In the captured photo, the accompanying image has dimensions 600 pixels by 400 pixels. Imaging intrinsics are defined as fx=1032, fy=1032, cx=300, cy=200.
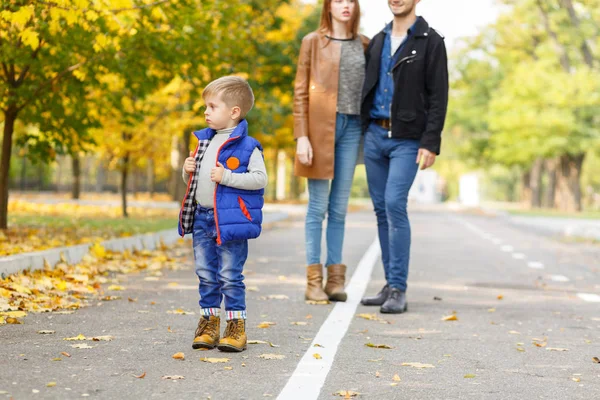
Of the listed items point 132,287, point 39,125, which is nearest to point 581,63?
point 39,125

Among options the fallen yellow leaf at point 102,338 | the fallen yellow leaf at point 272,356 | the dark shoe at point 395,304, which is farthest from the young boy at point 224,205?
the dark shoe at point 395,304

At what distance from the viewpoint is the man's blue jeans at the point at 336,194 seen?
24.7ft

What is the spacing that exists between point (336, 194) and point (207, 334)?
2.49m

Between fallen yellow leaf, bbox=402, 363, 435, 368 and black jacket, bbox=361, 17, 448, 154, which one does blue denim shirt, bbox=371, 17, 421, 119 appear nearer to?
black jacket, bbox=361, 17, 448, 154

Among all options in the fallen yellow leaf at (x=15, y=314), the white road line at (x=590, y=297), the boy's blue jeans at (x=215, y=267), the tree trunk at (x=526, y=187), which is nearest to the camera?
the boy's blue jeans at (x=215, y=267)

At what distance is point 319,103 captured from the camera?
7406mm

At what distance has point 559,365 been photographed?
5.36 m

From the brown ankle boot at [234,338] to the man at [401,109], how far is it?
1.99 metres

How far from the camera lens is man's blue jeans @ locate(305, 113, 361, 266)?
7531 millimetres


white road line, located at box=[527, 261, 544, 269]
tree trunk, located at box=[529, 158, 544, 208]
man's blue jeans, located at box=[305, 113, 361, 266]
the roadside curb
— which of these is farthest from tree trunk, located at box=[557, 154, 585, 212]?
man's blue jeans, located at box=[305, 113, 361, 266]

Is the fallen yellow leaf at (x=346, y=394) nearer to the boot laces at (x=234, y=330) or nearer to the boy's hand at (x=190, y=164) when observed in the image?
the boot laces at (x=234, y=330)

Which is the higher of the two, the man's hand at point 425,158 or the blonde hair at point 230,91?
the blonde hair at point 230,91

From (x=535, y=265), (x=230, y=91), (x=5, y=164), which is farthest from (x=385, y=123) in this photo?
(x=5, y=164)

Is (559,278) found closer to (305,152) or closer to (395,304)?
(395,304)
